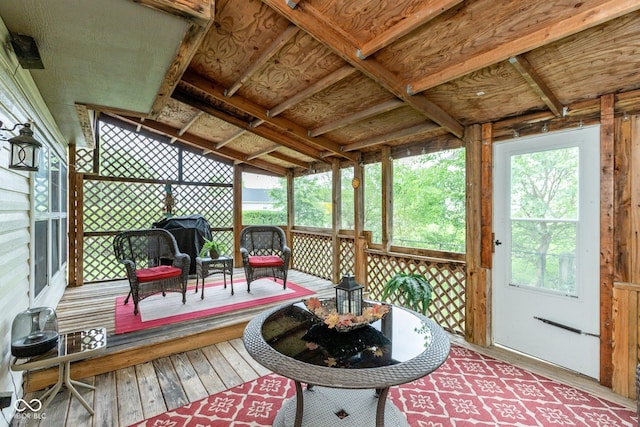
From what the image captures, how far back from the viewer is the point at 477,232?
2.87 m

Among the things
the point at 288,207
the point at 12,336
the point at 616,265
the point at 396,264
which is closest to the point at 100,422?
the point at 12,336

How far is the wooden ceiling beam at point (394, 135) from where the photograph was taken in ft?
9.89

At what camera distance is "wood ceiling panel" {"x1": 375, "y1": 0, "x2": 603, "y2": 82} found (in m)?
1.53

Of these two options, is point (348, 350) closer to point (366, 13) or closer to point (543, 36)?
point (366, 13)

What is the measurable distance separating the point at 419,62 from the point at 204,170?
474 cm

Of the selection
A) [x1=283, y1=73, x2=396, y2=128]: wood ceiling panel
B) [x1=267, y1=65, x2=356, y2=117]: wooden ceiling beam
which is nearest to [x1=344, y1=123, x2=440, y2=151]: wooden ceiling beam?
[x1=283, y1=73, x2=396, y2=128]: wood ceiling panel

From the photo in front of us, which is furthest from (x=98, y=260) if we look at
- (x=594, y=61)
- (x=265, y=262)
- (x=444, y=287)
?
(x=594, y=61)

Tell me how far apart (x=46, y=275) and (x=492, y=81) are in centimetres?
443

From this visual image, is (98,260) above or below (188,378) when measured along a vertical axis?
above

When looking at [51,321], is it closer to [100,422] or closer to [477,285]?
[100,422]

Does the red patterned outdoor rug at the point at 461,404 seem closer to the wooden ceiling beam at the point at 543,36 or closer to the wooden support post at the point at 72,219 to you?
the wooden ceiling beam at the point at 543,36

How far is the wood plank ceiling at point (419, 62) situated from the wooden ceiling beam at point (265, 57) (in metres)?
0.01

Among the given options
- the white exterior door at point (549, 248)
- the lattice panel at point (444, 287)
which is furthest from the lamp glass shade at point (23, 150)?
the white exterior door at point (549, 248)

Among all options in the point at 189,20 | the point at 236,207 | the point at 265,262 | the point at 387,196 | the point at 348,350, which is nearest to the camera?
the point at 189,20
